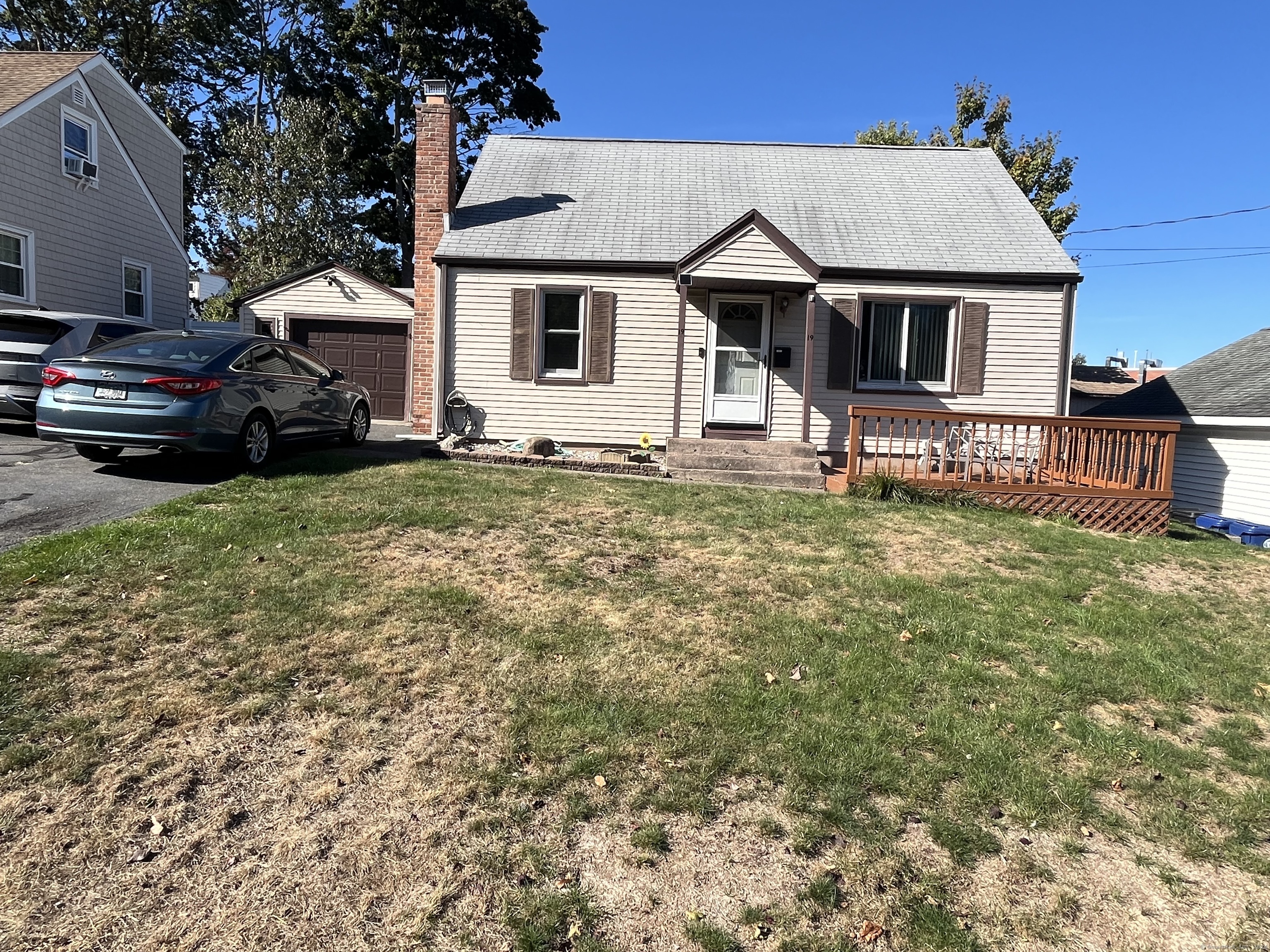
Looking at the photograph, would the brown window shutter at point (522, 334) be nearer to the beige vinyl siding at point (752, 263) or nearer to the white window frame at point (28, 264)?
the beige vinyl siding at point (752, 263)

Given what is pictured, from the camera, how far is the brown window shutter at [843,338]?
12.5 m

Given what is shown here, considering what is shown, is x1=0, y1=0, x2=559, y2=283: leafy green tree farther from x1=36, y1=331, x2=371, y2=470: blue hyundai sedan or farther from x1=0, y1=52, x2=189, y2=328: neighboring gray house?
x1=36, y1=331, x2=371, y2=470: blue hyundai sedan

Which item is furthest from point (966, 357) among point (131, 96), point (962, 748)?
point (131, 96)

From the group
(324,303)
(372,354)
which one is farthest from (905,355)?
(324,303)

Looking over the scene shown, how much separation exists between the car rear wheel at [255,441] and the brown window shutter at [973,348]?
10.3 metres

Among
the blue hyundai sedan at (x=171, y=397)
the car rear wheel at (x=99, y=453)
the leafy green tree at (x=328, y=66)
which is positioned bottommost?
the car rear wheel at (x=99, y=453)

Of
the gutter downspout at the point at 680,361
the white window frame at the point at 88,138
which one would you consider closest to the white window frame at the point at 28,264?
the white window frame at the point at 88,138

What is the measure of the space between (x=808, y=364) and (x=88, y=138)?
16155 millimetres

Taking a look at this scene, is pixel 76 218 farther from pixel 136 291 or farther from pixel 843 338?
pixel 843 338

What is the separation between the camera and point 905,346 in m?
12.6

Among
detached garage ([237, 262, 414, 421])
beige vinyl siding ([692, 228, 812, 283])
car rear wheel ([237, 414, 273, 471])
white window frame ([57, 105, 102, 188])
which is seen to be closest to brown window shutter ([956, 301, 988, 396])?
beige vinyl siding ([692, 228, 812, 283])

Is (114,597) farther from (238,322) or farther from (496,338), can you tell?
(238,322)

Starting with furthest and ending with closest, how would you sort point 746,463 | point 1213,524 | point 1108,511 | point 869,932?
point 1213,524 < point 746,463 < point 1108,511 < point 869,932

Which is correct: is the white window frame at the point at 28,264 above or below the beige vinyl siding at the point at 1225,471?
above
